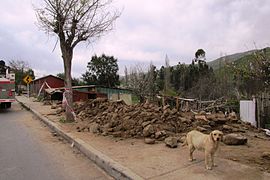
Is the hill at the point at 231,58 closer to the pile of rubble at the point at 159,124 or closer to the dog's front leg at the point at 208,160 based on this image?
the pile of rubble at the point at 159,124

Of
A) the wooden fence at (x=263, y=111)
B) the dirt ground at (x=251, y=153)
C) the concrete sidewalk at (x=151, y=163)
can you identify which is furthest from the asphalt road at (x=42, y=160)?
the wooden fence at (x=263, y=111)

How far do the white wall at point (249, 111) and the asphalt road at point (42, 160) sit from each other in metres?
7.43

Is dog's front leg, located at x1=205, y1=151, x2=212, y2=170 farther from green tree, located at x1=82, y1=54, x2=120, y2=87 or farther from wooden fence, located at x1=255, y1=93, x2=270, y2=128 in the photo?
green tree, located at x1=82, y1=54, x2=120, y2=87

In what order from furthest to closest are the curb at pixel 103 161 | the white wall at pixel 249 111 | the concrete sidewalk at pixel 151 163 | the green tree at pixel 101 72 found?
the green tree at pixel 101 72
the white wall at pixel 249 111
the curb at pixel 103 161
the concrete sidewalk at pixel 151 163

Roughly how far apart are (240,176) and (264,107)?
9.07m

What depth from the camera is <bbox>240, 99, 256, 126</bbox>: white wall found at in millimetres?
13344

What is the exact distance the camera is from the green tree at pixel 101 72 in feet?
172

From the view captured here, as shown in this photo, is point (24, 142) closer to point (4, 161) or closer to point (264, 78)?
point (4, 161)

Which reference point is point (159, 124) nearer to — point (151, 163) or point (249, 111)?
point (151, 163)

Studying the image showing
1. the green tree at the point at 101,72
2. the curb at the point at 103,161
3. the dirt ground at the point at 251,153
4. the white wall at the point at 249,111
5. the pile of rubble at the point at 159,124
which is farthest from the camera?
the green tree at the point at 101,72

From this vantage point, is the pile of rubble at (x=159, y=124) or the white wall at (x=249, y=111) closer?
the pile of rubble at (x=159, y=124)

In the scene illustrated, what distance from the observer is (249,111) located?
13.5 m

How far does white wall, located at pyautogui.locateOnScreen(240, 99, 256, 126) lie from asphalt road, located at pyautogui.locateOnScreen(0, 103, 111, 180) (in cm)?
743

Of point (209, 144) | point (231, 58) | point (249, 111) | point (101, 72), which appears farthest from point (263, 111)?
point (101, 72)
